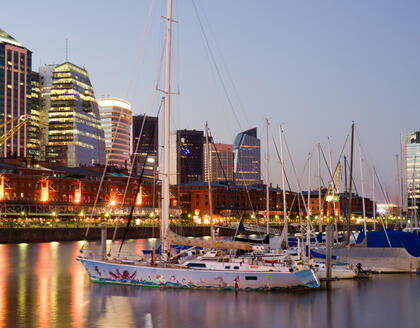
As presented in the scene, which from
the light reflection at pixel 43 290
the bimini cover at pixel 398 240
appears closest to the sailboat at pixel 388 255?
the bimini cover at pixel 398 240

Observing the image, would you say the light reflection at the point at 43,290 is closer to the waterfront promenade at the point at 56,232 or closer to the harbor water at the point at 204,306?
the harbor water at the point at 204,306

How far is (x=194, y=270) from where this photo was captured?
41.6 meters

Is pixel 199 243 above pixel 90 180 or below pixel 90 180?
below

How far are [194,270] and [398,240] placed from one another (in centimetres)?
2674

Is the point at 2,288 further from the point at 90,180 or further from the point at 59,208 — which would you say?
the point at 90,180

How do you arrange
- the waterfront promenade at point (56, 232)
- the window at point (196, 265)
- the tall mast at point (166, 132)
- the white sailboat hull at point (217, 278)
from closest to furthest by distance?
the white sailboat hull at point (217, 278) < the window at point (196, 265) < the tall mast at point (166, 132) < the waterfront promenade at point (56, 232)

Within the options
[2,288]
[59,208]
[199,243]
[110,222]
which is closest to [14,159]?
[59,208]

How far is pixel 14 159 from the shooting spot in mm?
158875

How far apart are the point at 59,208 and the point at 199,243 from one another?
115 metres

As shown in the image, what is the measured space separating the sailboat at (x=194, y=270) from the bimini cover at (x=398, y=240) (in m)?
19.1

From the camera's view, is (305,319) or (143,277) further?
(143,277)

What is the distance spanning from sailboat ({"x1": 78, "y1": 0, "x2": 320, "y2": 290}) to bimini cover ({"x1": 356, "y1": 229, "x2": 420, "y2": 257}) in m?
19.1

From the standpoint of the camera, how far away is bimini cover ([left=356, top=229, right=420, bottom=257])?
58438 millimetres

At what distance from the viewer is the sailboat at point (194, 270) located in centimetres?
4147
